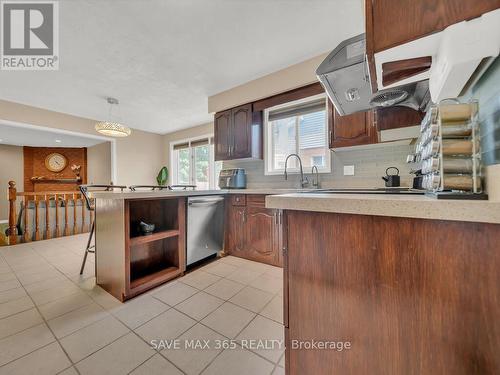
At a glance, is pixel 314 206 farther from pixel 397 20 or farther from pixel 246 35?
pixel 246 35

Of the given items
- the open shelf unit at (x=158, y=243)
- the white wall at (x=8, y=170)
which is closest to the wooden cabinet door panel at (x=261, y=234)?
the open shelf unit at (x=158, y=243)

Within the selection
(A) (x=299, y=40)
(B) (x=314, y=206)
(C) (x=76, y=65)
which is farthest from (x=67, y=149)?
(B) (x=314, y=206)

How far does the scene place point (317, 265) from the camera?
0.65m

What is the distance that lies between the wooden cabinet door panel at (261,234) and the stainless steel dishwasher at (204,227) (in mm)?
407

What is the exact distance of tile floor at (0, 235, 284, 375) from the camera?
107 cm

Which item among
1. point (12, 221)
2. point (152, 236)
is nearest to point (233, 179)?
point (152, 236)

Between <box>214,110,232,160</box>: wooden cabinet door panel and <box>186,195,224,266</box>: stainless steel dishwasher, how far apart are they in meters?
0.86

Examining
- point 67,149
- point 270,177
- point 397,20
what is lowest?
point 270,177

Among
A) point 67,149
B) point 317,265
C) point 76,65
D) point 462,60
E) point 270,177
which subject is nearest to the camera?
point 462,60

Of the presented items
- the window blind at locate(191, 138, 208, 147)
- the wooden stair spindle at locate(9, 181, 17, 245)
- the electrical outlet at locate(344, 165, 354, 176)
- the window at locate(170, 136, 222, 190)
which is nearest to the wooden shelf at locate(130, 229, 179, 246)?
the electrical outlet at locate(344, 165, 354, 176)

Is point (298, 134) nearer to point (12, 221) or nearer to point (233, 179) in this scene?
point (233, 179)

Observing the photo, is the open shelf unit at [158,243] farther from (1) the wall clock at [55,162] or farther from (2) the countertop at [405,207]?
(1) the wall clock at [55,162]

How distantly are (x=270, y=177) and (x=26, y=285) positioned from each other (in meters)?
2.98

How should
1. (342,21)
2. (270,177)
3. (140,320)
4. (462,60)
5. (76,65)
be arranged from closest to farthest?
(462,60), (140,320), (342,21), (76,65), (270,177)
